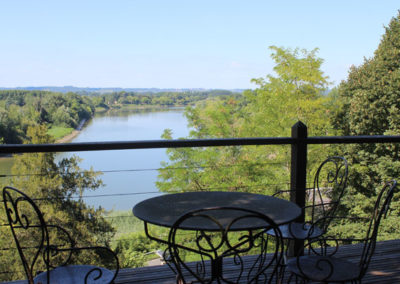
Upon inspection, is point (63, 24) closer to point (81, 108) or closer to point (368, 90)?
point (81, 108)

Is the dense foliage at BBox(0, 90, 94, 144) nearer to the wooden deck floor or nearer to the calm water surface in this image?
the calm water surface

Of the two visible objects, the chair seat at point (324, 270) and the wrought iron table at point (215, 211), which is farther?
the chair seat at point (324, 270)

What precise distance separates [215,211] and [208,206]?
0.36 feet

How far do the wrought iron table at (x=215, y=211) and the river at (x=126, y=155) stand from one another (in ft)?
26.7

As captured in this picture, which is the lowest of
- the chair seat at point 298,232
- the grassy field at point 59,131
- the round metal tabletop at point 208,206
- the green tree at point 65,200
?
the green tree at point 65,200

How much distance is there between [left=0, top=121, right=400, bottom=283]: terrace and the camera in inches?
104

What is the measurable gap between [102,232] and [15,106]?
510 inches

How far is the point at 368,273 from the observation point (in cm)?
275

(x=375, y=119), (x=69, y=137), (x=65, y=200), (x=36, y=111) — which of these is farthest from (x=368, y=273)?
(x=36, y=111)

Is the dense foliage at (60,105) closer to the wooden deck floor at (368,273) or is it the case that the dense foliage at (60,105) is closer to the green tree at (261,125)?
the green tree at (261,125)

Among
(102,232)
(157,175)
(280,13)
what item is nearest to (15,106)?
(157,175)

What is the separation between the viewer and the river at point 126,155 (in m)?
13.1

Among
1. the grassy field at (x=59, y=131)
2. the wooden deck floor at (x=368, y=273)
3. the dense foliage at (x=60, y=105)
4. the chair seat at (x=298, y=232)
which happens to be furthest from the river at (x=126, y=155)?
the chair seat at (x=298, y=232)

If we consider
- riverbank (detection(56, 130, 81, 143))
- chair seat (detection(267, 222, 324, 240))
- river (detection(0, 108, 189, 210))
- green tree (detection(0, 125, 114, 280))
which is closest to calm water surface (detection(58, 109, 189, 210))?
river (detection(0, 108, 189, 210))
